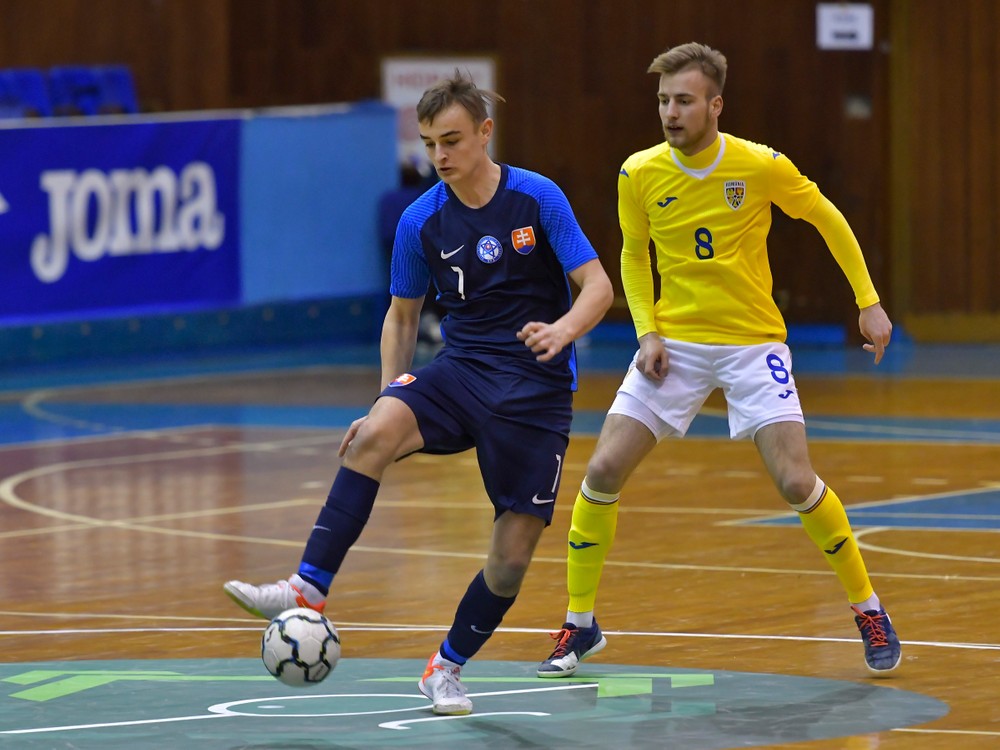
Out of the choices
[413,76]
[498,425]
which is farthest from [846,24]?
[498,425]

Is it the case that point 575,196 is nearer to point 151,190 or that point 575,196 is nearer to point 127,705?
point 151,190

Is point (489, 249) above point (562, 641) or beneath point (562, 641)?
above

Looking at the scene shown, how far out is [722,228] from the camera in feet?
23.9

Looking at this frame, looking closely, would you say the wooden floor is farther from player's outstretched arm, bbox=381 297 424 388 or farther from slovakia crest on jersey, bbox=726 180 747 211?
slovakia crest on jersey, bbox=726 180 747 211

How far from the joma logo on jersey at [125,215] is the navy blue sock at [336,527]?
11.9 meters

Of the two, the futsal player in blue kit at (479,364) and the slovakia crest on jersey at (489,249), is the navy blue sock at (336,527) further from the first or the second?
the slovakia crest on jersey at (489,249)

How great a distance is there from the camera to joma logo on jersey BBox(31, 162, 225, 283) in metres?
17.8

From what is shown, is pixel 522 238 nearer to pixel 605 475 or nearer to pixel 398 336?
pixel 398 336

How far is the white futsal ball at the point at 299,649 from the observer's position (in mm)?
6039

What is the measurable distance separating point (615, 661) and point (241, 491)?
5.12 meters

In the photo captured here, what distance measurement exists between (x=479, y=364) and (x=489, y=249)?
376mm

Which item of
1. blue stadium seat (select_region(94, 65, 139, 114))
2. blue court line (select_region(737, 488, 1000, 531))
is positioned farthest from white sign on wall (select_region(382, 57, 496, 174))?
blue court line (select_region(737, 488, 1000, 531))

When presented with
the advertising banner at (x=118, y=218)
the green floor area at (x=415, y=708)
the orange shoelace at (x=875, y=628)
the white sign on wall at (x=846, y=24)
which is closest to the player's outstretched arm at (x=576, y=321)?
the green floor area at (x=415, y=708)

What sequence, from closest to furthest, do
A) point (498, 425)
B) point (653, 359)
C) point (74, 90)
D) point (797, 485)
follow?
point (498, 425)
point (797, 485)
point (653, 359)
point (74, 90)
